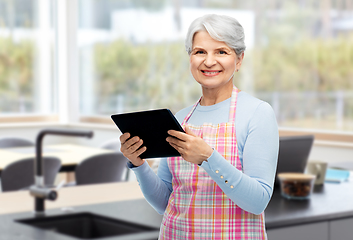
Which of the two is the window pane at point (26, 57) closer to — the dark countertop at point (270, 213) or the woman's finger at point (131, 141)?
the dark countertop at point (270, 213)

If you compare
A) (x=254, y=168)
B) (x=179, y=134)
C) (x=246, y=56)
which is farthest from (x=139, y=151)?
(x=246, y=56)

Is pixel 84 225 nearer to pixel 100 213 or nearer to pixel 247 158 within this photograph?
pixel 100 213

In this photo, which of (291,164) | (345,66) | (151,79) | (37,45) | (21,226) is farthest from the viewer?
(37,45)

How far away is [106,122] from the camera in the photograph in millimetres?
6473

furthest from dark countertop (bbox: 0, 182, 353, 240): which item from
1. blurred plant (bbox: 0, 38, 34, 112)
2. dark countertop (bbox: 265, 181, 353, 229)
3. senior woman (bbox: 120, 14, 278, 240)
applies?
blurred plant (bbox: 0, 38, 34, 112)

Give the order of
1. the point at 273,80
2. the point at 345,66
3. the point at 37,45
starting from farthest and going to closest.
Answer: the point at 37,45 → the point at 273,80 → the point at 345,66

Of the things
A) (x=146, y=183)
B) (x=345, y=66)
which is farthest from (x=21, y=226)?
(x=345, y=66)

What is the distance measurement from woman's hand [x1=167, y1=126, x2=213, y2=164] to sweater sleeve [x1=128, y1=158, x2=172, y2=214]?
0.54 ft

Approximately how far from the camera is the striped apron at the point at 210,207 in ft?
2.93

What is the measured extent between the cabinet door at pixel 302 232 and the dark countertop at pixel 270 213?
2 centimetres

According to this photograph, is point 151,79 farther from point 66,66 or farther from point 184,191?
point 184,191

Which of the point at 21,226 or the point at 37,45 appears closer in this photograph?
the point at 21,226

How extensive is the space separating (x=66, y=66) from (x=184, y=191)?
245 inches

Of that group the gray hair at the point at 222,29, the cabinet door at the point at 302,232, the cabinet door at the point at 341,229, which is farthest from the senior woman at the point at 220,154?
the cabinet door at the point at 341,229
